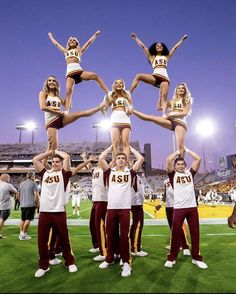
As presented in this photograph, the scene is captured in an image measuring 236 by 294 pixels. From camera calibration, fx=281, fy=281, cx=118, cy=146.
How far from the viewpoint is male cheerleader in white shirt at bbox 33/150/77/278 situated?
4914 mm

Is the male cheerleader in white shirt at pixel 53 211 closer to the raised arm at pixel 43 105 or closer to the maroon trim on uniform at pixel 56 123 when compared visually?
the maroon trim on uniform at pixel 56 123

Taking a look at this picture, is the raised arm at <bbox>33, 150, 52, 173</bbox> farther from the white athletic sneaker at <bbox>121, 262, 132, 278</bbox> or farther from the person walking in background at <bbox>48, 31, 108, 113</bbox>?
the white athletic sneaker at <bbox>121, 262, 132, 278</bbox>

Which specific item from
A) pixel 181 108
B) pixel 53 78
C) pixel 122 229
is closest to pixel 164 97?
pixel 181 108

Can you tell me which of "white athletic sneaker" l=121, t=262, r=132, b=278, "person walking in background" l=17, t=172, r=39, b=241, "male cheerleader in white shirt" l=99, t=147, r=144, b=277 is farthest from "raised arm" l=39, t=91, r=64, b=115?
"person walking in background" l=17, t=172, r=39, b=241

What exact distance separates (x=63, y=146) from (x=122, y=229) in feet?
230

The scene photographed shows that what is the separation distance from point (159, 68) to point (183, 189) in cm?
275

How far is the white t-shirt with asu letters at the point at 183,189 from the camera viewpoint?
5.26 m

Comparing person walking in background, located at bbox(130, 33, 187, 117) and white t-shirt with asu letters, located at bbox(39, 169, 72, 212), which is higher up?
person walking in background, located at bbox(130, 33, 187, 117)

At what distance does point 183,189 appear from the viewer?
17.5ft

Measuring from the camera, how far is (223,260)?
18.7ft

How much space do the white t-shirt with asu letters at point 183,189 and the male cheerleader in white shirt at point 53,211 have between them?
207 centimetres

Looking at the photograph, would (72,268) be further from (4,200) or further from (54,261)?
(4,200)

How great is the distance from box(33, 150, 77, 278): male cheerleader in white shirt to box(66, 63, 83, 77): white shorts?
205 cm

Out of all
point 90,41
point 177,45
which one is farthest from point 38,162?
point 177,45
